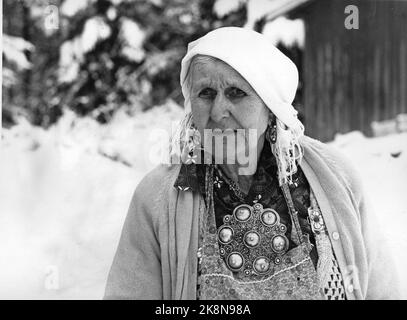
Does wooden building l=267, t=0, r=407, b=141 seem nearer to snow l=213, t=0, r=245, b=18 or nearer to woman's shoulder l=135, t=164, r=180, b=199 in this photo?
snow l=213, t=0, r=245, b=18

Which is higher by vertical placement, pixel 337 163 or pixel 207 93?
pixel 207 93

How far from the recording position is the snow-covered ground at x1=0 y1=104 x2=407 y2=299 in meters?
2.12

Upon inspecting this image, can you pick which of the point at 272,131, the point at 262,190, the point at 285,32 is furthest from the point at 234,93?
the point at 285,32

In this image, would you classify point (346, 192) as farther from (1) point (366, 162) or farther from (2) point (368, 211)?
(1) point (366, 162)

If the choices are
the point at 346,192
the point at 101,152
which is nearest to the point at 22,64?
the point at 101,152

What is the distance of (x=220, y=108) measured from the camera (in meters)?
1.75

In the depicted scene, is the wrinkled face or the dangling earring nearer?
the wrinkled face

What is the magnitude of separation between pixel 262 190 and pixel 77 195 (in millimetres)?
749

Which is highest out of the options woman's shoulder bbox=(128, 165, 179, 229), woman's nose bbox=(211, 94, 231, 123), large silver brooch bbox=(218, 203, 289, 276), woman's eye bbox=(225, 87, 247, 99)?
woman's eye bbox=(225, 87, 247, 99)

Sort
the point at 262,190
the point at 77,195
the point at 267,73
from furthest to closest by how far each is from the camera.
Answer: the point at 77,195
the point at 262,190
the point at 267,73

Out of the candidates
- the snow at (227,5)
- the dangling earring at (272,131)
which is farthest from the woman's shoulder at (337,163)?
the snow at (227,5)

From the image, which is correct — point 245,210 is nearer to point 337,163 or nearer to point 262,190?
point 262,190

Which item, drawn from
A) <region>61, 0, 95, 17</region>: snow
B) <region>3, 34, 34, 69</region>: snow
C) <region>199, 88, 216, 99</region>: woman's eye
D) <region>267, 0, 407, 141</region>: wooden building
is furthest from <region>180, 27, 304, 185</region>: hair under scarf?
<region>3, 34, 34, 69</region>: snow
